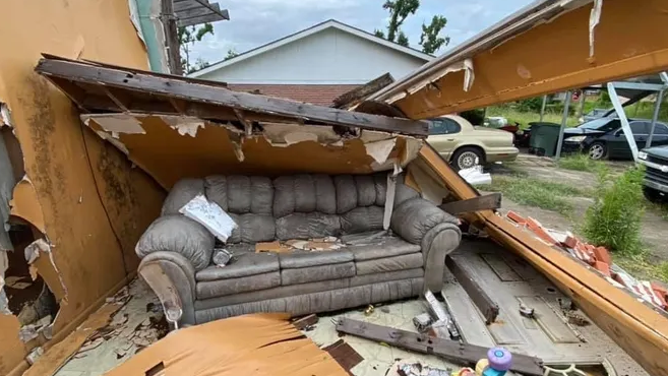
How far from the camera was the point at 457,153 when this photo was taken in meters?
7.45

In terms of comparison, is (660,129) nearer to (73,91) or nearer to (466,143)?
(466,143)

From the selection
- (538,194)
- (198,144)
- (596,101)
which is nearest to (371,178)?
(198,144)

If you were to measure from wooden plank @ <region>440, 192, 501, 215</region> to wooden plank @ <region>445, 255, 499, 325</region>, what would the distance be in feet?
1.56

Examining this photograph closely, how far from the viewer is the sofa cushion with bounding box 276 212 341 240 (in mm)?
3281

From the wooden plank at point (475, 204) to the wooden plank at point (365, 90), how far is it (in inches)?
50.1

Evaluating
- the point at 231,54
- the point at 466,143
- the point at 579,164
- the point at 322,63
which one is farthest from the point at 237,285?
the point at 231,54

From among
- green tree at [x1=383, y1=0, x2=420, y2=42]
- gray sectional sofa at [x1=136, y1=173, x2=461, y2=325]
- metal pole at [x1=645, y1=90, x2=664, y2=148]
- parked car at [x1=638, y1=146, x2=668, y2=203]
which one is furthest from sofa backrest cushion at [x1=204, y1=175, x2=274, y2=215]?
green tree at [x1=383, y1=0, x2=420, y2=42]

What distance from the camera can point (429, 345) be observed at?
232cm

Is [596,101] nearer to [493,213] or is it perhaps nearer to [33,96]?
[493,213]

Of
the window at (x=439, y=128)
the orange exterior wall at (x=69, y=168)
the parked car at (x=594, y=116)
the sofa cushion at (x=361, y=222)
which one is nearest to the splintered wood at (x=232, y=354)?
the orange exterior wall at (x=69, y=168)

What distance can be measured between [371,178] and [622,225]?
2.89m

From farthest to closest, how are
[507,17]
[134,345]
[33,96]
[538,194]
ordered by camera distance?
[538,194] → [134,345] → [33,96] → [507,17]

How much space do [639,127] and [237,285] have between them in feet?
35.9

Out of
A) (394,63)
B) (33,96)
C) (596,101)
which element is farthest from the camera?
(596,101)
